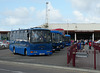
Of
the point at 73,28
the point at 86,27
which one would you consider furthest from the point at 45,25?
the point at 86,27

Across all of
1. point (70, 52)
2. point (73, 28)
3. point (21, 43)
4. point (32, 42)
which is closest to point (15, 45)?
point (21, 43)

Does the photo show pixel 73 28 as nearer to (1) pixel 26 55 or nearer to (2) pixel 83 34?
(2) pixel 83 34

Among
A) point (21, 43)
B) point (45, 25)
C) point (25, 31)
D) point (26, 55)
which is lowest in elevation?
point (26, 55)

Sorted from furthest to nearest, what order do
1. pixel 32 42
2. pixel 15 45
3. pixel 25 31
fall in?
pixel 15 45 < pixel 25 31 < pixel 32 42

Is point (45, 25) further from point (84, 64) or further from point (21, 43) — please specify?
point (84, 64)

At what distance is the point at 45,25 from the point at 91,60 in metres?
71.3

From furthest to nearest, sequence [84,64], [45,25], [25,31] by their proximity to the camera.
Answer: [45,25] → [25,31] → [84,64]

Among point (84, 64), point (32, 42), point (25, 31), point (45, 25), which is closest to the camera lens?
point (84, 64)

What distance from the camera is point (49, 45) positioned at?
64.7 ft

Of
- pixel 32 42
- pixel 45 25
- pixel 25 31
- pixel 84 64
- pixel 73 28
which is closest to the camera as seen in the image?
pixel 84 64

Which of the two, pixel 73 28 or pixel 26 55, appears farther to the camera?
pixel 73 28

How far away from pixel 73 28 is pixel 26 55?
7166 cm

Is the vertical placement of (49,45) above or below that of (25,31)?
below

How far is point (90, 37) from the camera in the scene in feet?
302
